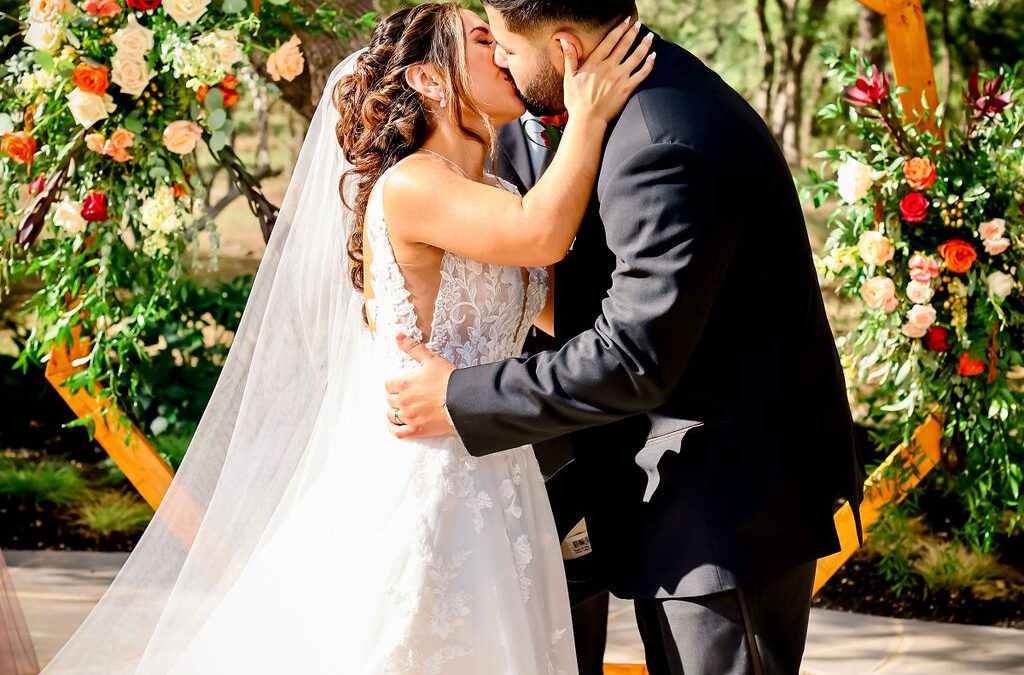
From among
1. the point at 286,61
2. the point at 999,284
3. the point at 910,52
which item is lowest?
the point at 999,284

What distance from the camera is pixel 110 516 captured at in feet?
17.1

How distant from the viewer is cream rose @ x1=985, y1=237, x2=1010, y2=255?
3473 mm

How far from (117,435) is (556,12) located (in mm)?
2424

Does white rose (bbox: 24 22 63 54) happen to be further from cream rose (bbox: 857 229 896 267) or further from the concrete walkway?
cream rose (bbox: 857 229 896 267)

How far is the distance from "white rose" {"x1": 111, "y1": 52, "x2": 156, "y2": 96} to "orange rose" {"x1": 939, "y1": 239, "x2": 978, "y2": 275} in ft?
8.57

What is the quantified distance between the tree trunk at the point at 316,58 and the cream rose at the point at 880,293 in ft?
7.11

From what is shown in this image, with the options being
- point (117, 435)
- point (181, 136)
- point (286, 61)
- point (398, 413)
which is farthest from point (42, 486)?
point (398, 413)

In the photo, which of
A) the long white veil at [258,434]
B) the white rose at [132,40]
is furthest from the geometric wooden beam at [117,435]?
the white rose at [132,40]

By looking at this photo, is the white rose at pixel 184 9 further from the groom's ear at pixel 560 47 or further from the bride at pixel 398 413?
the groom's ear at pixel 560 47

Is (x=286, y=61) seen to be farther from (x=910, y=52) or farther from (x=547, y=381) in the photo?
(x=910, y=52)

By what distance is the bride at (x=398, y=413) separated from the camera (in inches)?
88.4

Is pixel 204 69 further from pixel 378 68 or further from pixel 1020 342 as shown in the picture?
pixel 1020 342

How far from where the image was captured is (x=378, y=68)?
2521 millimetres

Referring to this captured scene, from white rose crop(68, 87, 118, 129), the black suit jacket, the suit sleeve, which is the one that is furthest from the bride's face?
white rose crop(68, 87, 118, 129)
